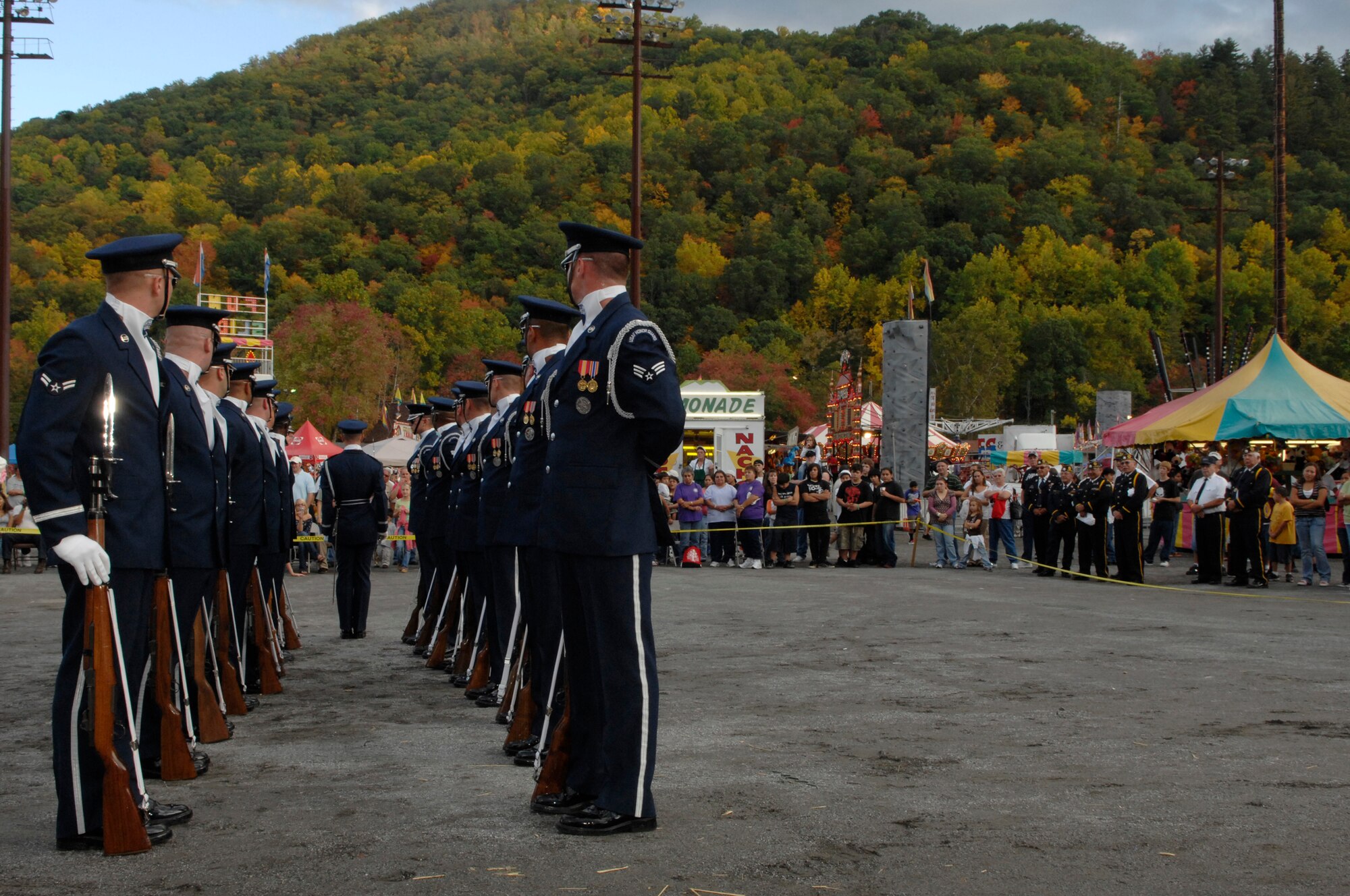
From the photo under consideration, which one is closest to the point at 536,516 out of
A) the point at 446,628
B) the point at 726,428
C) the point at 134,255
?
the point at 134,255

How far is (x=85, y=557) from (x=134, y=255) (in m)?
1.26

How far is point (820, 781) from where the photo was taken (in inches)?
232

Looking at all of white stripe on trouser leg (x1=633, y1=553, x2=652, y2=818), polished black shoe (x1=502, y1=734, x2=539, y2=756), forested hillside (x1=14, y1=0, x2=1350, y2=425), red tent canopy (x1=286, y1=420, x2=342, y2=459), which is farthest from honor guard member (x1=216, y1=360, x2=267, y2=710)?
forested hillside (x1=14, y1=0, x2=1350, y2=425)

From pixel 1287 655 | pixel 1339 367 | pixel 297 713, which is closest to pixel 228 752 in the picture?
pixel 297 713

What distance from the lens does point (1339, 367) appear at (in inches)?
3226

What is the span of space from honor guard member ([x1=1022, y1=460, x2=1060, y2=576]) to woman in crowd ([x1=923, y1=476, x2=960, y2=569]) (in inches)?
52.6

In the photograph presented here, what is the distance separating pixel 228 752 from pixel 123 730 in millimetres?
1932

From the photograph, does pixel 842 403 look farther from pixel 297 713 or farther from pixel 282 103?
pixel 282 103

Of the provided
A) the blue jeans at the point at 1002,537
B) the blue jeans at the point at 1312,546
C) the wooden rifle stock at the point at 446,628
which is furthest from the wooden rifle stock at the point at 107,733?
the blue jeans at the point at 1002,537

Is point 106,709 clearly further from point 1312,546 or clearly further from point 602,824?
point 1312,546

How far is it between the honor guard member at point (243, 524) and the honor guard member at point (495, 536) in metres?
1.48

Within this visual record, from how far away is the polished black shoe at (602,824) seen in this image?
5004 millimetres

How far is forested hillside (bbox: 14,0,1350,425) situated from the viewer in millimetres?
88125

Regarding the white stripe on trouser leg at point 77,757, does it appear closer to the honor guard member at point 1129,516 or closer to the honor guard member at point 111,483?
the honor guard member at point 111,483
